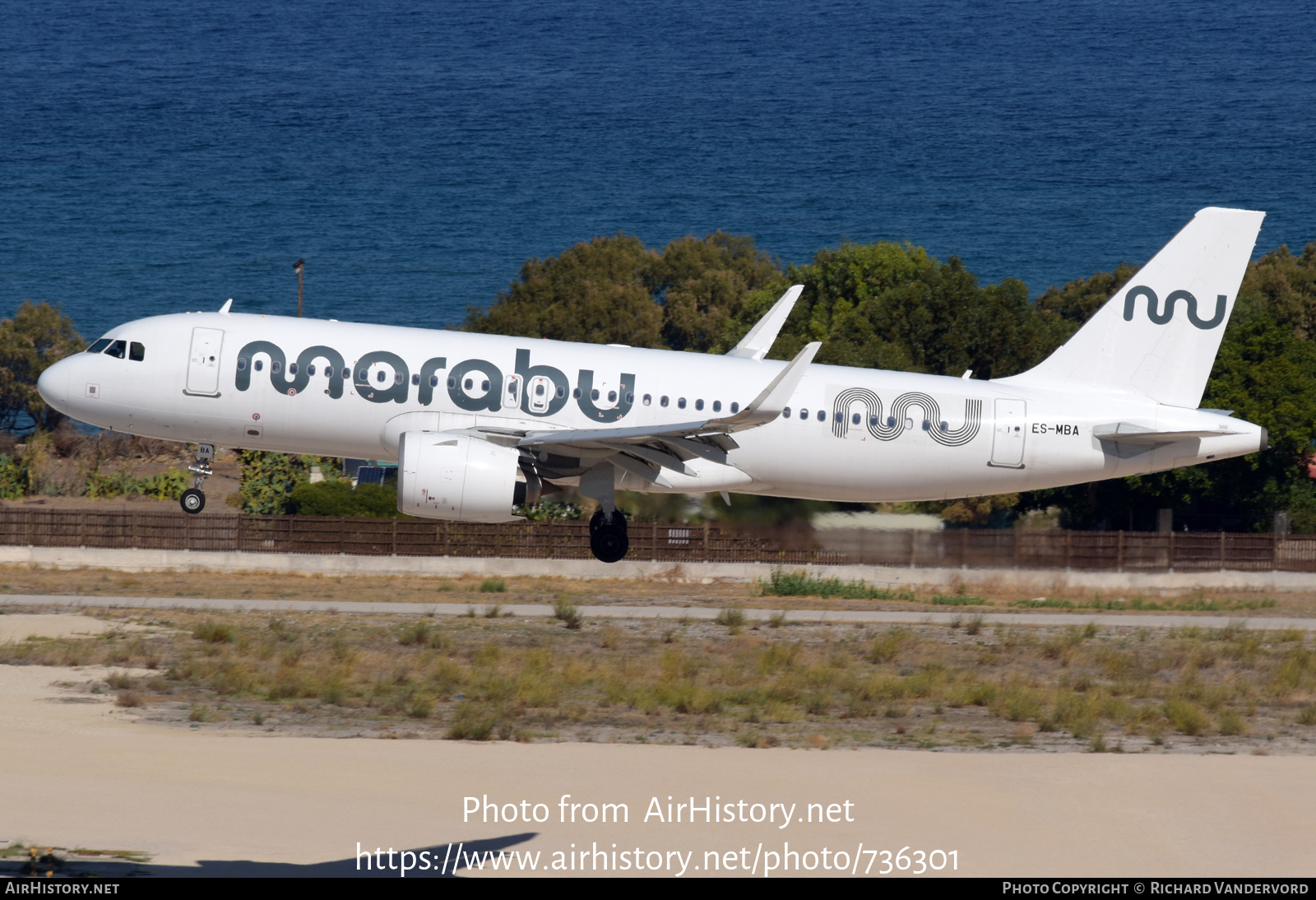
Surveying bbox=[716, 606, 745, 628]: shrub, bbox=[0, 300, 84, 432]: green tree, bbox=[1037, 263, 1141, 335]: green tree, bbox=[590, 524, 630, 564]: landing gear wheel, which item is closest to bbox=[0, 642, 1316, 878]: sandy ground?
bbox=[590, 524, 630, 564]: landing gear wheel

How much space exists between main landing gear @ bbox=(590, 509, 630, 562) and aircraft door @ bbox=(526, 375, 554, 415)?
2433mm

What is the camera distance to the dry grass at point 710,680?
25047 millimetres

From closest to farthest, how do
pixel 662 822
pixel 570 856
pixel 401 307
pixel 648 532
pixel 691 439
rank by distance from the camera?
pixel 570 856
pixel 662 822
pixel 691 439
pixel 648 532
pixel 401 307

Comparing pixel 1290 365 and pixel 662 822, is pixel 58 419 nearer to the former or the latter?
pixel 1290 365

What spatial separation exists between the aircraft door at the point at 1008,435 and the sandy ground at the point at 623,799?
7.38m

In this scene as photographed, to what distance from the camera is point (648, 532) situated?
171 feet

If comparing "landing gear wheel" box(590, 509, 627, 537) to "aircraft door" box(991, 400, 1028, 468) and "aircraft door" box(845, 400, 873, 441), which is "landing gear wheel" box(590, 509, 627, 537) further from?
"aircraft door" box(991, 400, 1028, 468)

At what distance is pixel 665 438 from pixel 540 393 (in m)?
2.85

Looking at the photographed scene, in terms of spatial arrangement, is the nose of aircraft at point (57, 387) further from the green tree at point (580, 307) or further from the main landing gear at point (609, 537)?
the green tree at point (580, 307)

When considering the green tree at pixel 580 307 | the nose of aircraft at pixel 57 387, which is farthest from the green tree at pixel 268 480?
the green tree at pixel 580 307

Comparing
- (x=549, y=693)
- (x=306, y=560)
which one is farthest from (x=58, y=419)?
(x=549, y=693)

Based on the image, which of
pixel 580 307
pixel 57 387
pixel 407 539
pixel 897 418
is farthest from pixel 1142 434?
pixel 580 307

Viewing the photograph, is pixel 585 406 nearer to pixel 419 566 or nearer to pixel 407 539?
pixel 419 566

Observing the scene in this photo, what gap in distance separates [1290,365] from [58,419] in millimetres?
70624
